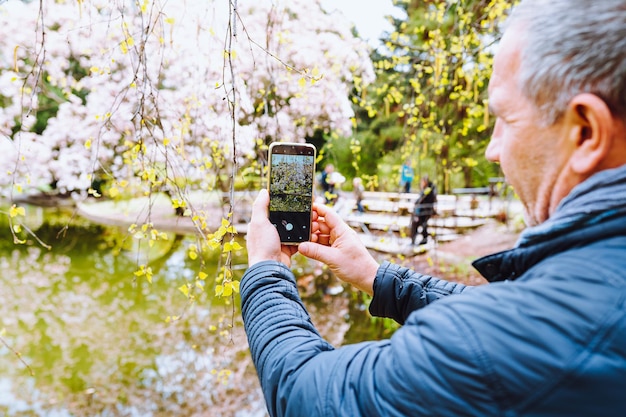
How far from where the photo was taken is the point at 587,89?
0.57 m

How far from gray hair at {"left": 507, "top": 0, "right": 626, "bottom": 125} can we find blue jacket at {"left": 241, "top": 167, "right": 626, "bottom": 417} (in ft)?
0.34

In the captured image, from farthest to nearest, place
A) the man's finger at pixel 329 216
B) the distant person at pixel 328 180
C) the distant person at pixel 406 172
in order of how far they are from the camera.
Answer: the distant person at pixel 328 180, the distant person at pixel 406 172, the man's finger at pixel 329 216

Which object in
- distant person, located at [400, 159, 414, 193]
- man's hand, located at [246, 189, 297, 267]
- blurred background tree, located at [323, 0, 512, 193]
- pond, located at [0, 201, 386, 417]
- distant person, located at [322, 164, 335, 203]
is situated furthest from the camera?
distant person, located at [322, 164, 335, 203]

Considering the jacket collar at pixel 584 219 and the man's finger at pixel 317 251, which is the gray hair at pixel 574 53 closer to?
the jacket collar at pixel 584 219

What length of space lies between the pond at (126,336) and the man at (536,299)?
82.3 inches

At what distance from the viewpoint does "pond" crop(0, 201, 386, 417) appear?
4.58 meters

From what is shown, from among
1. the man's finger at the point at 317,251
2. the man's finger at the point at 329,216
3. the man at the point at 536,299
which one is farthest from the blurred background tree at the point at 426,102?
the man at the point at 536,299

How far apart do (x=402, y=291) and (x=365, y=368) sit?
49 centimetres

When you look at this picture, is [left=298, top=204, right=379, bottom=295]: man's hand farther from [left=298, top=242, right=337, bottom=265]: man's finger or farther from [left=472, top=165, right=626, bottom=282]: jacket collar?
[left=472, top=165, right=626, bottom=282]: jacket collar

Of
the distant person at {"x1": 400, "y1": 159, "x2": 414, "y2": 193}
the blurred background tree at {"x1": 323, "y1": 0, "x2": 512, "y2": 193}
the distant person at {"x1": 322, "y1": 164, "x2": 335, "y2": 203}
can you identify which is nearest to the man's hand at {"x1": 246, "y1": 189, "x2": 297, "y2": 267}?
the blurred background tree at {"x1": 323, "y1": 0, "x2": 512, "y2": 193}

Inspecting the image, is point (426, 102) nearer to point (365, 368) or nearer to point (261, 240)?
point (261, 240)

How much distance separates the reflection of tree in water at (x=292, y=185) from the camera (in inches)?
48.8

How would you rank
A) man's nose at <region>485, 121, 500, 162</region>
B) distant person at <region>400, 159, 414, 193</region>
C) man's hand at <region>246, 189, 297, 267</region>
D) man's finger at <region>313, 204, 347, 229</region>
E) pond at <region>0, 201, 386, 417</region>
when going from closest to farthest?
man's nose at <region>485, 121, 500, 162</region>
man's hand at <region>246, 189, 297, 267</region>
man's finger at <region>313, 204, 347, 229</region>
pond at <region>0, 201, 386, 417</region>
distant person at <region>400, 159, 414, 193</region>

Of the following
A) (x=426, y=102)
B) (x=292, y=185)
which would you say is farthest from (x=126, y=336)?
(x=292, y=185)
